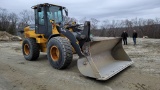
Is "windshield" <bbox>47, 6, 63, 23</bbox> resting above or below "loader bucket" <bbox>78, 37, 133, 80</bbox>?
above

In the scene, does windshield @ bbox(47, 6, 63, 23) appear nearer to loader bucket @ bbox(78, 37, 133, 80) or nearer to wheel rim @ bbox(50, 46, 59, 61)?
wheel rim @ bbox(50, 46, 59, 61)

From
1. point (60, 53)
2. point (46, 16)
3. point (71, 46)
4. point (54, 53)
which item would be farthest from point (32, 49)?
point (71, 46)

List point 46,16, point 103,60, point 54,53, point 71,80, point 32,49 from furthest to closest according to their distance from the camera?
point 32,49
point 46,16
point 54,53
point 103,60
point 71,80

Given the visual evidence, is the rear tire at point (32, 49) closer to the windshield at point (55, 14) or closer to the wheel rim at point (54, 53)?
the windshield at point (55, 14)

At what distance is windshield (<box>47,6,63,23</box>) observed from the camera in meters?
7.12

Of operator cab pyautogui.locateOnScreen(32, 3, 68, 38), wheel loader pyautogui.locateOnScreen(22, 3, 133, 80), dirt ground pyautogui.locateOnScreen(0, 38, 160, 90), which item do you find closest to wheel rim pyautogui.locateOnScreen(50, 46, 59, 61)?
wheel loader pyautogui.locateOnScreen(22, 3, 133, 80)

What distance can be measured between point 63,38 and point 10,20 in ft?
119

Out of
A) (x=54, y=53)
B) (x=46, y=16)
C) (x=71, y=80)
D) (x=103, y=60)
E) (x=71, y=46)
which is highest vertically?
(x=46, y=16)

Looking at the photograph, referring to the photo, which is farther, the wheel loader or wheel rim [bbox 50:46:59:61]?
wheel rim [bbox 50:46:59:61]

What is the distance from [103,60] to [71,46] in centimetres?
118

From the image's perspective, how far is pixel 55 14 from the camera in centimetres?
734

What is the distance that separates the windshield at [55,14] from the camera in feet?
23.4

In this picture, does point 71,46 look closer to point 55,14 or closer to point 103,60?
point 103,60

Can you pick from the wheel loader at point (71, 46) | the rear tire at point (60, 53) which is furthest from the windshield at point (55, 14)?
the rear tire at point (60, 53)
